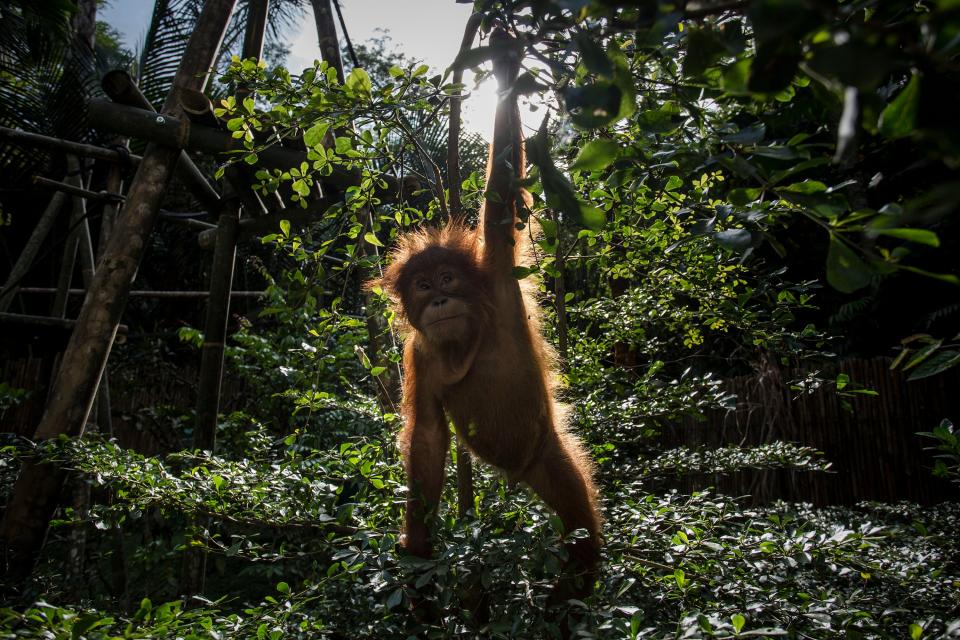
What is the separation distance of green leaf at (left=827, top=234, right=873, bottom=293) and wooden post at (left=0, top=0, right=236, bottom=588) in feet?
10.5

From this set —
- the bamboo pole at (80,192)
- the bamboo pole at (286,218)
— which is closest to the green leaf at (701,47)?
the bamboo pole at (286,218)

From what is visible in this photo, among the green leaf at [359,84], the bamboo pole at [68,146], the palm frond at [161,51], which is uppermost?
the palm frond at [161,51]

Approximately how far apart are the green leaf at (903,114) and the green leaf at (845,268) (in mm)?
160

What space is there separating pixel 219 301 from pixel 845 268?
14.6 ft

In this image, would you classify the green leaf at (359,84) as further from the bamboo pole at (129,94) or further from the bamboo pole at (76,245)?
the bamboo pole at (76,245)

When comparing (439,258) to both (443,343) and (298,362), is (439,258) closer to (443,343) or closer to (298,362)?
(443,343)

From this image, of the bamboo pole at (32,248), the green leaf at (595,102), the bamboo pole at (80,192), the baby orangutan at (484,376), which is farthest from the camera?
the bamboo pole at (32,248)

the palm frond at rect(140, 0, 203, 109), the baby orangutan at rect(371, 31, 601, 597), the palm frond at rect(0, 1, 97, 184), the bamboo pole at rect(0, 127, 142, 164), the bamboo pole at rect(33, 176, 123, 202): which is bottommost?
the baby orangutan at rect(371, 31, 601, 597)

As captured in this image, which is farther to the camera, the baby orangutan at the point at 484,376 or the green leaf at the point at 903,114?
the baby orangutan at the point at 484,376

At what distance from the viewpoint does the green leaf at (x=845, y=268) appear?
726 millimetres

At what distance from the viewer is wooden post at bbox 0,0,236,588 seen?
3.28 meters

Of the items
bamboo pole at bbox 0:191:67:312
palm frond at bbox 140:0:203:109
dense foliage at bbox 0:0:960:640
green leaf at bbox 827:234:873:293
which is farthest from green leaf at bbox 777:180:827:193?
palm frond at bbox 140:0:203:109

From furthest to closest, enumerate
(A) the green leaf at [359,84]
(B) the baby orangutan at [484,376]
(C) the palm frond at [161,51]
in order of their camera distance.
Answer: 1. (C) the palm frond at [161,51]
2. (B) the baby orangutan at [484,376]
3. (A) the green leaf at [359,84]

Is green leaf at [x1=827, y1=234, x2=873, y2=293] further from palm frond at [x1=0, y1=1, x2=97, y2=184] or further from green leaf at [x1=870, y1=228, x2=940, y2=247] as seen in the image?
palm frond at [x1=0, y1=1, x2=97, y2=184]
